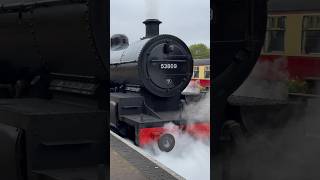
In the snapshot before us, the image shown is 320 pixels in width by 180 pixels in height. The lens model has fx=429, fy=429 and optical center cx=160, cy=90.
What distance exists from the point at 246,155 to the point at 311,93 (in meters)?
0.47

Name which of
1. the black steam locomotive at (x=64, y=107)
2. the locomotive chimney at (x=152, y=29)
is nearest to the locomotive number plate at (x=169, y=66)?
the locomotive chimney at (x=152, y=29)

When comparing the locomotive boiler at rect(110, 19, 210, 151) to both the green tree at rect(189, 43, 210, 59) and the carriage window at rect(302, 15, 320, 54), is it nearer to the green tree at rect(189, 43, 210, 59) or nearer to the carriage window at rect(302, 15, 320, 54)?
the green tree at rect(189, 43, 210, 59)

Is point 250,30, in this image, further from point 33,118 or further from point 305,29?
point 33,118

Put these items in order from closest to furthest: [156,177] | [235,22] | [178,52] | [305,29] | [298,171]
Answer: [305,29], [298,171], [235,22], [156,177], [178,52]

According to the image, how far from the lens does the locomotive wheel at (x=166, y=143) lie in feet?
30.0

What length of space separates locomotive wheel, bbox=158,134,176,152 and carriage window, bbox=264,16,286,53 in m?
7.15

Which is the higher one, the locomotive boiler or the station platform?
the locomotive boiler

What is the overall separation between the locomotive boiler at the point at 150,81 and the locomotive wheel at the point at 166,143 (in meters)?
0.24

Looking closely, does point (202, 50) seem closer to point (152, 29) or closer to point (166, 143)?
→ point (166, 143)

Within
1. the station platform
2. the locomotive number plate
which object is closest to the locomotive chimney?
the locomotive number plate

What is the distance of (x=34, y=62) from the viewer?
2.81 meters

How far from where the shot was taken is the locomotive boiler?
10.2 meters

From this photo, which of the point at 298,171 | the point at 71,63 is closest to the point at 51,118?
the point at 71,63

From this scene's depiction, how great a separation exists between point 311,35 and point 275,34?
0.69 feet
